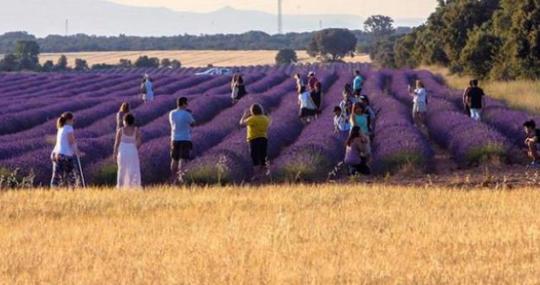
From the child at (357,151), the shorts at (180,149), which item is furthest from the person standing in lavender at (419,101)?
the shorts at (180,149)

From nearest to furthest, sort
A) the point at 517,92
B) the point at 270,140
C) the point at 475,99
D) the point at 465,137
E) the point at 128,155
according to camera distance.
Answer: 1. the point at 128,155
2. the point at 465,137
3. the point at 270,140
4. the point at 475,99
5. the point at 517,92

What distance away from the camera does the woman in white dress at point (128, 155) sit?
13.2 meters

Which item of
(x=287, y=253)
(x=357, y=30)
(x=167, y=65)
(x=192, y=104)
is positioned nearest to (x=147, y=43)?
(x=357, y=30)

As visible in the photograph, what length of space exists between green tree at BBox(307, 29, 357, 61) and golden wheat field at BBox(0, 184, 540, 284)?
101 metres

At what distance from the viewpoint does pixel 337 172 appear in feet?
53.2

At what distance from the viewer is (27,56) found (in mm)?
93000

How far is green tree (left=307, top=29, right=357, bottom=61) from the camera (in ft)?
370

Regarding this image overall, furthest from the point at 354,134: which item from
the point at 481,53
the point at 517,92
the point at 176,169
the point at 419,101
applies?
the point at 481,53

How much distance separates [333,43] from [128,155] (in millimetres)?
99827

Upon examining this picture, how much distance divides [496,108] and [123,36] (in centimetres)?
15365

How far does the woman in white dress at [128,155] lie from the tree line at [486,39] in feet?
81.2

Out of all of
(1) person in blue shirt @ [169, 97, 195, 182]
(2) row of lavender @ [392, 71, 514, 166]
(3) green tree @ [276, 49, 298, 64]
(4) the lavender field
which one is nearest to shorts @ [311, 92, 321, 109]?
(4) the lavender field

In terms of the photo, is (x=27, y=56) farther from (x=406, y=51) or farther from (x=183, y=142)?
(x=183, y=142)

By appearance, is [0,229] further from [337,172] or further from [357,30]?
[357,30]
